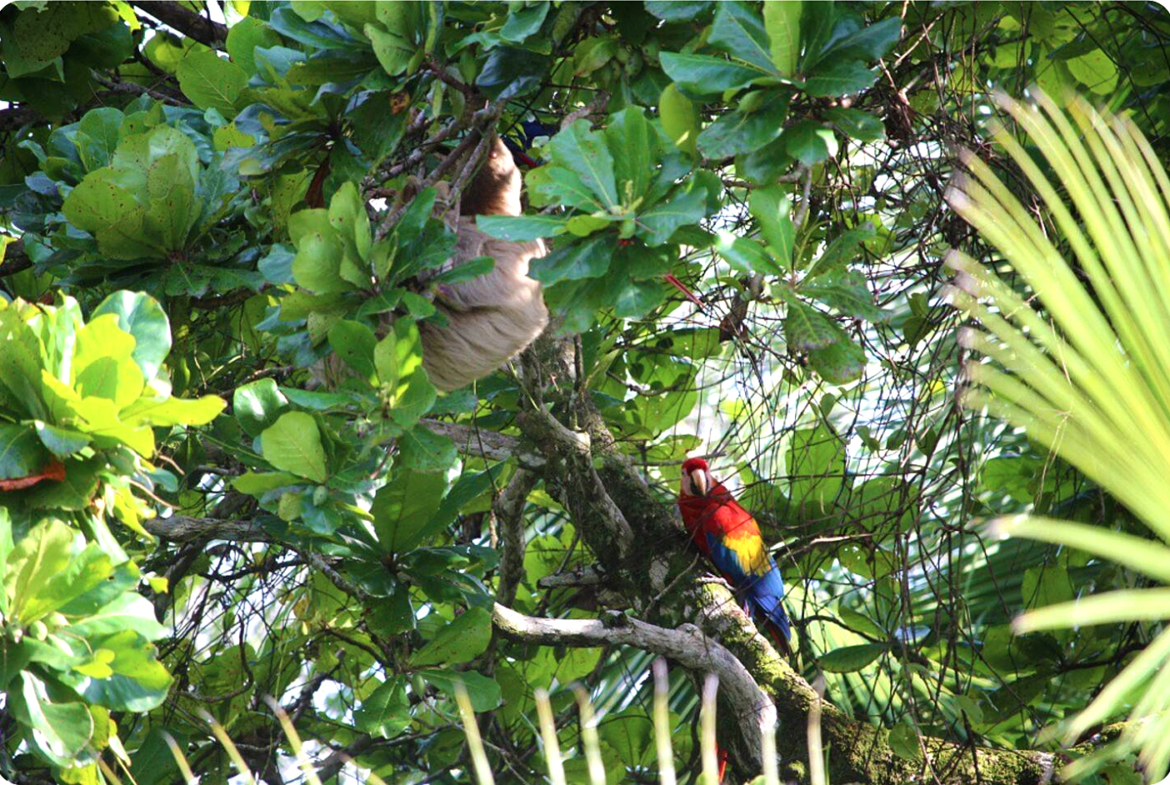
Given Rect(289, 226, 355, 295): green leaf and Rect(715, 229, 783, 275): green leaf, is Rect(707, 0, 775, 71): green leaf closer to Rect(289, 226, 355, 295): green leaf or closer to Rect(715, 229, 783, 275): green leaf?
Rect(715, 229, 783, 275): green leaf

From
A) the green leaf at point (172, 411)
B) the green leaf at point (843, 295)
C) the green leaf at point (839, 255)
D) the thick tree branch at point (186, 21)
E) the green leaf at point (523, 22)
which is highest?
the thick tree branch at point (186, 21)

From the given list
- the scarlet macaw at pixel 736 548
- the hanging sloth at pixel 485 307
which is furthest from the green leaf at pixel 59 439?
the scarlet macaw at pixel 736 548

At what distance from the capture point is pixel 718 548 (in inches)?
167

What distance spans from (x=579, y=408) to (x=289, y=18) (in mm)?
1800

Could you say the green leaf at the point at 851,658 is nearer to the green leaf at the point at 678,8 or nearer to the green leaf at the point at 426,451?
the green leaf at the point at 426,451

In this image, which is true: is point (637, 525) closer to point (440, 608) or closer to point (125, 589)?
point (440, 608)

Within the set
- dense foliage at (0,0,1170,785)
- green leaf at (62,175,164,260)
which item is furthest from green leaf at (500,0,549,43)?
green leaf at (62,175,164,260)

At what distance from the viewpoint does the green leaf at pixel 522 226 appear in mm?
1988

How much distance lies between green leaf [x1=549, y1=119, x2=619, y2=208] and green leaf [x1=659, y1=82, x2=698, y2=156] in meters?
0.16

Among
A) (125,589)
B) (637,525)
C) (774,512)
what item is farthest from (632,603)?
(125,589)

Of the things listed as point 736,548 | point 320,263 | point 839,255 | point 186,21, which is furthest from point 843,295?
point 186,21

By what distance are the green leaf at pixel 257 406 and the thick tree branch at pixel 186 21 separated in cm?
157

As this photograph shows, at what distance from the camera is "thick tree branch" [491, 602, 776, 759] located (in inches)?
118

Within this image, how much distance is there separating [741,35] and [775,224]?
1.11 feet
